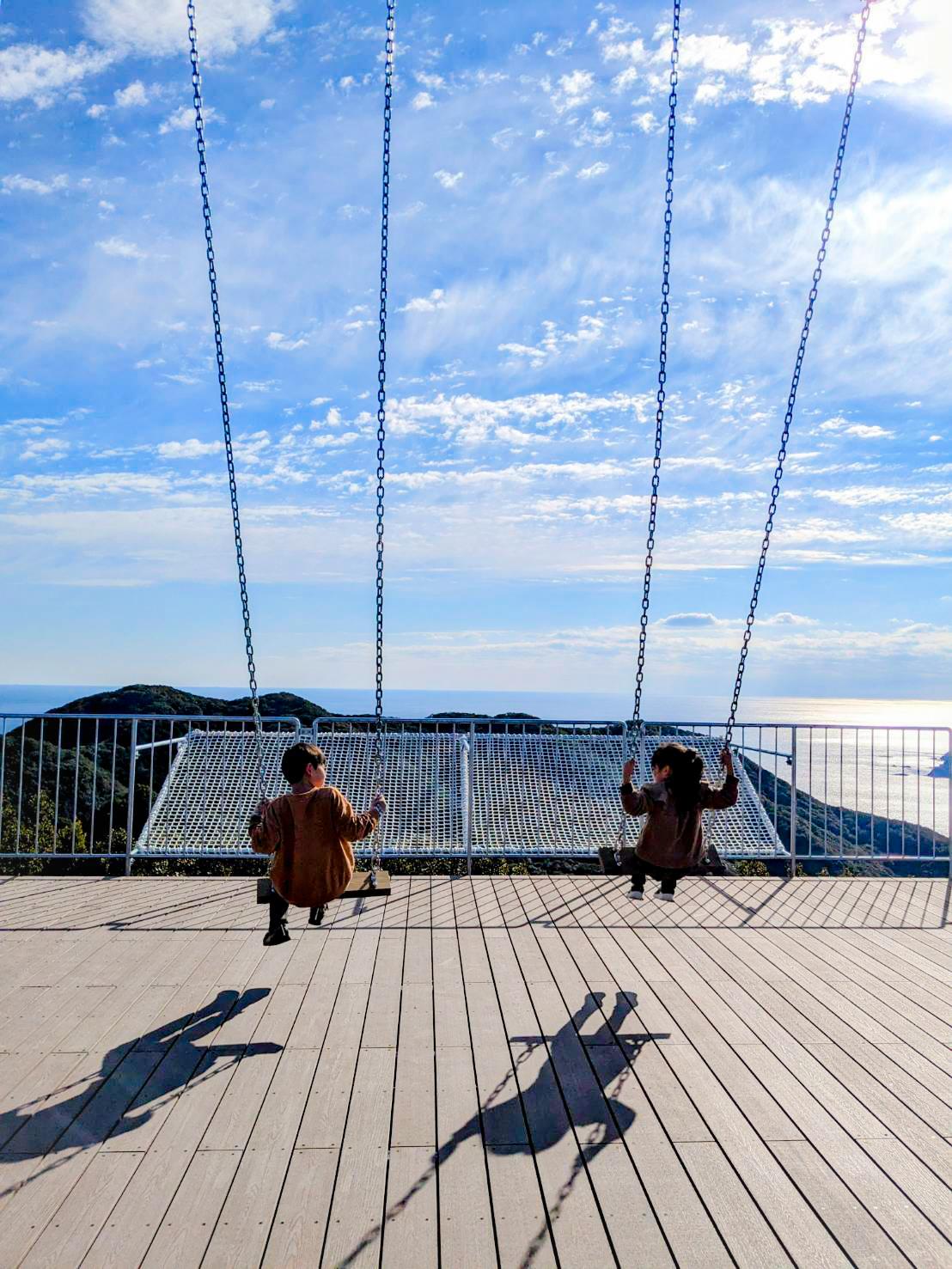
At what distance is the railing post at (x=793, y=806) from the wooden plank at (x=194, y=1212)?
5293mm

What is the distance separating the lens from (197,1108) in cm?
322

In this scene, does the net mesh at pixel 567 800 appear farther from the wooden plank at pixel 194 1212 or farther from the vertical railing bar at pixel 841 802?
the wooden plank at pixel 194 1212

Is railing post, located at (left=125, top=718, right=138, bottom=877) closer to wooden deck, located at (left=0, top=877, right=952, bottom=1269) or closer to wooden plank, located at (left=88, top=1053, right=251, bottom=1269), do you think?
wooden deck, located at (left=0, top=877, right=952, bottom=1269)

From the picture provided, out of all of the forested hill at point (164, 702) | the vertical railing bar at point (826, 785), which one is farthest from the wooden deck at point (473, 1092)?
the forested hill at point (164, 702)

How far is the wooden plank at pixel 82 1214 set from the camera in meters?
2.38

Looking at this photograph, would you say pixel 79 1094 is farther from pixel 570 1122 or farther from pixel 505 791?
pixel 505 791

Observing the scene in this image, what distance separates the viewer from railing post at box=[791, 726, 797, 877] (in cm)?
724

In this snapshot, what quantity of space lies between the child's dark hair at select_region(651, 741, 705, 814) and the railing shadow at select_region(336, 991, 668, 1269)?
3.76ft

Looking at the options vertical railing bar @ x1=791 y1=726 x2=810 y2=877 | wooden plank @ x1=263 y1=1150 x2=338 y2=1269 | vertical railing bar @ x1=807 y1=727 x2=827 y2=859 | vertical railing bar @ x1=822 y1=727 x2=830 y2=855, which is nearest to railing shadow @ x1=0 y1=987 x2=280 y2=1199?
wooden plank @ x1=263 y1=1150 x2=338 y2=1269

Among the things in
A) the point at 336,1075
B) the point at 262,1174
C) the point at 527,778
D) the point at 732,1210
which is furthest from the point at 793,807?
the point at 262,1174

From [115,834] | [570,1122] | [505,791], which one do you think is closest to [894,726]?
[505,791]

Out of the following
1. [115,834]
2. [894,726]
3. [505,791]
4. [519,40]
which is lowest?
[115,834]

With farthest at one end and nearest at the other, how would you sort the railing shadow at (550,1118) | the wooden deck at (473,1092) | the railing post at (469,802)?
1. the railing post at (469,802)
2. the railing shadow at (550,1118)
3. the wooden deck at (473,1092)

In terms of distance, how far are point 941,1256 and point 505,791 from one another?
525 centimetres
